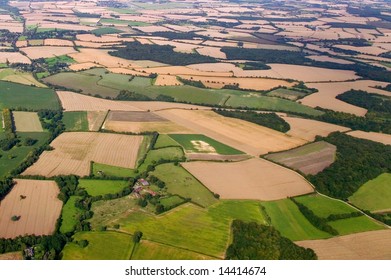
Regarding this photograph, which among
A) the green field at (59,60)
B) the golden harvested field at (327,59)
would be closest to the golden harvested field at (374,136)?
the golden harvested field at (327,59)

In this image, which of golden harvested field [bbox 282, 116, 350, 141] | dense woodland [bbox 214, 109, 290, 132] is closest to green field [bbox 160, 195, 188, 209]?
golden harvested field [bbox 282, 116, 350, 141]

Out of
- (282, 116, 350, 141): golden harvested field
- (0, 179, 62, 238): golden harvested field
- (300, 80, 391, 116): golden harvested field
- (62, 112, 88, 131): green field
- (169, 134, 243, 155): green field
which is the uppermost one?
(300, 80, 391, 116): golden harvested field

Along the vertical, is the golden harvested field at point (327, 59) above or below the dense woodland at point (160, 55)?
above

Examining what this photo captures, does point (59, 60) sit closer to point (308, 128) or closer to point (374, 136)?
point (308, 128)

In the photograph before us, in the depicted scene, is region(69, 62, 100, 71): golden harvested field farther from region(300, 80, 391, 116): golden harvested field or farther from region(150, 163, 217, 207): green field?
region(150, 163, 217, 207): green field

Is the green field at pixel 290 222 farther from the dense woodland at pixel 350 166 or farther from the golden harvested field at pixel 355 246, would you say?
the dense woodland at pixel 350 166
